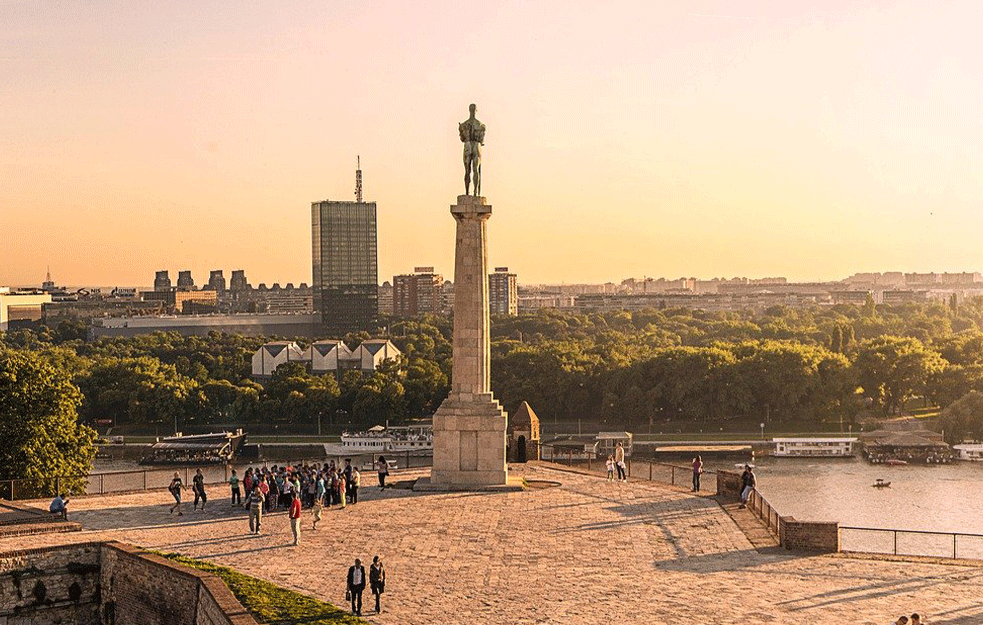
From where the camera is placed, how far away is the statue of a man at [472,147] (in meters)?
38.1

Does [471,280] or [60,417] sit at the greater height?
[471,280]

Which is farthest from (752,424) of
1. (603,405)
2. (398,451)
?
(398,451)

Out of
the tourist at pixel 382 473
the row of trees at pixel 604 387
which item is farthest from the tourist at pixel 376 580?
the row of trees at pixel 604 387

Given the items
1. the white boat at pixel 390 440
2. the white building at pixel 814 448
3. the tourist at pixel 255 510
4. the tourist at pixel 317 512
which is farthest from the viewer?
the white boat at pixel 390 440

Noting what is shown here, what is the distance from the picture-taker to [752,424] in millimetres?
106000

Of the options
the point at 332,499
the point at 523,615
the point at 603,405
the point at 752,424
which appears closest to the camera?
the point at 523,615

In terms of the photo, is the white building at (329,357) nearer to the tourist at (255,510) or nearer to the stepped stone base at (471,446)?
the stepped stone base at (471,446)

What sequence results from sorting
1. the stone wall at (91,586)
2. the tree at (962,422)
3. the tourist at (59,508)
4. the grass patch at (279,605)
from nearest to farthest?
the grass patch at (279,605)
the stone wall at (91,586)
the tourist at (59,508)
the tree at (962,422)

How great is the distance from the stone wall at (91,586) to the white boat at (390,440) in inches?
2424

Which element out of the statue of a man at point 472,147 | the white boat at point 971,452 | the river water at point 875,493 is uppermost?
the statue of a man at point 472,147

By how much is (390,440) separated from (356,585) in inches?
2816

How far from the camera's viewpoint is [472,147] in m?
38.3

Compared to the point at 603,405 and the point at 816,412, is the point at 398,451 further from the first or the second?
the point at 816,412

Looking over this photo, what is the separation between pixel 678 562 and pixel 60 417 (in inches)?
1022
